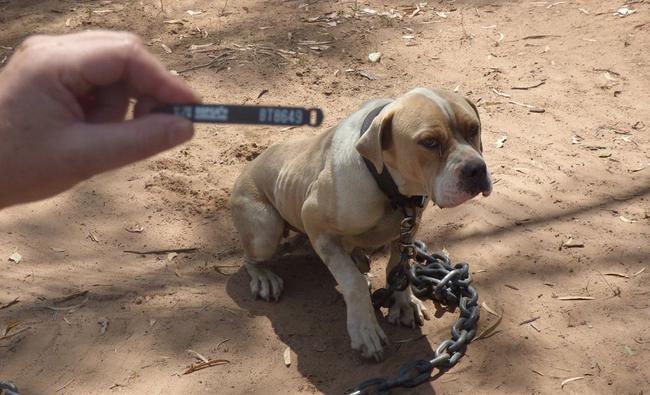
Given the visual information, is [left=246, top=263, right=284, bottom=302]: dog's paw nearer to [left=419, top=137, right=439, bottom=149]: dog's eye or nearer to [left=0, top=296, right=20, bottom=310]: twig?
[left=0, top=296, right=20, bottom=310]: twig

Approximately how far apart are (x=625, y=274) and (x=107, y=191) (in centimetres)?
374

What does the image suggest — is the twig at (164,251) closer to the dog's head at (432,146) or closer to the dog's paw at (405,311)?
the dog's paw at (405,311)

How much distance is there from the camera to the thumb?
6.00ft

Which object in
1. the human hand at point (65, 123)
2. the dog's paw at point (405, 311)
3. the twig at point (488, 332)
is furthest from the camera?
the dog's paw at point (405, 311)

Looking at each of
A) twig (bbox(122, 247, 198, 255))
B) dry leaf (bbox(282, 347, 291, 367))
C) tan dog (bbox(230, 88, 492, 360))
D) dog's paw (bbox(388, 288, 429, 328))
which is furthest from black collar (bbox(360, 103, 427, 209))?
twig (bbox(122, 247, 198, 255))

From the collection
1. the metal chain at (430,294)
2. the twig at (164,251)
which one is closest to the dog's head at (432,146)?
the metal chain at (430,294)

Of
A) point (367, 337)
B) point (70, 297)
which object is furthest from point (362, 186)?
point (70, 297)

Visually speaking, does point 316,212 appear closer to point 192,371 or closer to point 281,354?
point 281,354

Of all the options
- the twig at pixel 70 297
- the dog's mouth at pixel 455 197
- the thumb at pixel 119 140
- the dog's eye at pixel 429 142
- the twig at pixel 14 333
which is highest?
the thumb at pixel 119 140

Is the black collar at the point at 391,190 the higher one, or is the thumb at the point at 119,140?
the thumb at the point at 119,140

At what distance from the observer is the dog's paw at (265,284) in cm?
502

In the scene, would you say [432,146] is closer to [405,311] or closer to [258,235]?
[405,311]

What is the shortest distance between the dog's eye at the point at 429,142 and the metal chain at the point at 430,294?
0.45 metres

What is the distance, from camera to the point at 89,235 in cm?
554
